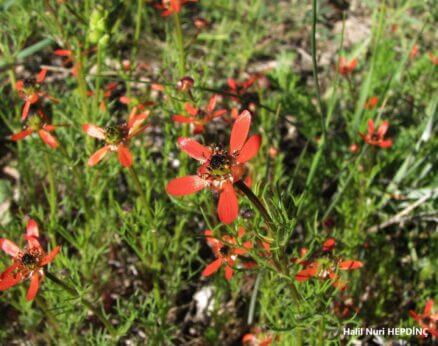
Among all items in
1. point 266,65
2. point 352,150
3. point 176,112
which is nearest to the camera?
point 176,112

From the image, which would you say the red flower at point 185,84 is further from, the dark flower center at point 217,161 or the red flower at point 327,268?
the red flower at point 327,268

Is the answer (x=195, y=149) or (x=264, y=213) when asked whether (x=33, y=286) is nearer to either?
(x=195, y=149)

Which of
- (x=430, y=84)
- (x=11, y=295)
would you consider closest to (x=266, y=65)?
(x=430, y=84)

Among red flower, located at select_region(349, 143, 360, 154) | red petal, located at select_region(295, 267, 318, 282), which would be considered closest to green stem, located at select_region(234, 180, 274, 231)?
red petal, located at select_region(295, 267, 318, 282)

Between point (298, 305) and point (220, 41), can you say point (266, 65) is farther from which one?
point (298, 305)

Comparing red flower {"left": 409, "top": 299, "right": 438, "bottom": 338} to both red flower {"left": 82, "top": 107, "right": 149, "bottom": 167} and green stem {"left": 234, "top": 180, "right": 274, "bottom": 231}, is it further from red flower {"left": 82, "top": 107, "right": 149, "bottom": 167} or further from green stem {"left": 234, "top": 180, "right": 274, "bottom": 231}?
red flower {"left": 82, "top": 107, "right": 149, "bottom": 167}

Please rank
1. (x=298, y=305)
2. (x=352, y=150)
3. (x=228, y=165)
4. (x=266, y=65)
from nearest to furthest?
(x=228, y=165), (x=298, y=305), (x=352, y=150), (x=266, y=65)
